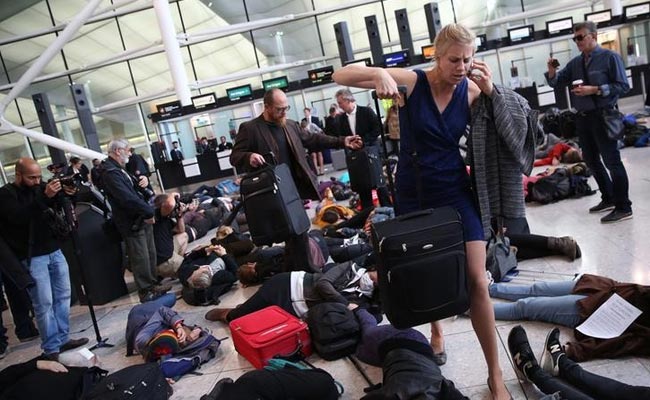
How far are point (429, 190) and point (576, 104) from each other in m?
3.32

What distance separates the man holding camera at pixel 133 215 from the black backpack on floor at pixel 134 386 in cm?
260

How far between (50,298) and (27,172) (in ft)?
3.63

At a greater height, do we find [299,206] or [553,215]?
[299,206]

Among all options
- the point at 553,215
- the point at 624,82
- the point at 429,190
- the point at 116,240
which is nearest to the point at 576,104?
the point at 624,82

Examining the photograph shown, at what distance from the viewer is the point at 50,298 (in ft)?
14.0

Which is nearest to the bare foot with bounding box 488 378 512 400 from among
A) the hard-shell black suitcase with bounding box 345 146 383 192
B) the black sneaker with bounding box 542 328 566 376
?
the black sneaker with bounding box 542 328 566 376

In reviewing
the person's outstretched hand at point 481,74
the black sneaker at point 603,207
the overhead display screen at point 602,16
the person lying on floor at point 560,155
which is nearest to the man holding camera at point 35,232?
the person's outstretched hand at point 481,74

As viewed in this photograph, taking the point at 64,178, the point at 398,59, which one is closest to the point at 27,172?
the point at 64,178

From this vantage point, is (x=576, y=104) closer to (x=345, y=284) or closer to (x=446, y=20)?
(x=345, y=284)

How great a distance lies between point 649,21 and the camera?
15.6 meters

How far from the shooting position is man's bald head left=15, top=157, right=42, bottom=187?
4.19 metres

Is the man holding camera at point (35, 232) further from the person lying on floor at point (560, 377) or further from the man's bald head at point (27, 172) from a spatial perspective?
the person lying on floor at point (560, 377)

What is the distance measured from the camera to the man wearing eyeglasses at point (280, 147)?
4.26m

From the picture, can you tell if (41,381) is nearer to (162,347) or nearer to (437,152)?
(162,347)
